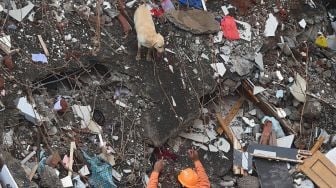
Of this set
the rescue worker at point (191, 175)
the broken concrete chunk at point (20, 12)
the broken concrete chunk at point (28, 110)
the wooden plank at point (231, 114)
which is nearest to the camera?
the broken concrete chunk at point (28, 110)

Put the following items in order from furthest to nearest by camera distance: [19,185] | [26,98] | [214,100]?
[214,100], [26,98], [19,185]

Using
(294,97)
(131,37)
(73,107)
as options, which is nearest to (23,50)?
(73,107)

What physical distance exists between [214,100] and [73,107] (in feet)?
5.82

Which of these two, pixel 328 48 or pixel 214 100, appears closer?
pixel 214 100

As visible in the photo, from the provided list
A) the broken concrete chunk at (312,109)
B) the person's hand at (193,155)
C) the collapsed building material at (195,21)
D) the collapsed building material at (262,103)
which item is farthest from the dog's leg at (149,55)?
the broken concrete chunk at (312,109)

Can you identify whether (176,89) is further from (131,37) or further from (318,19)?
(318,19)

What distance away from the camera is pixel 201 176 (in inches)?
261

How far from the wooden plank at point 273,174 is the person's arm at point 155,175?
126 cm

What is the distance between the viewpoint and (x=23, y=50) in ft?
21.9

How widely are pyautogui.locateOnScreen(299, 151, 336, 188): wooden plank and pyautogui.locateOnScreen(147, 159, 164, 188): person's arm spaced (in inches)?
68.5

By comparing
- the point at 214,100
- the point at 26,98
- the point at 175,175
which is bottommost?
the point at 175,175

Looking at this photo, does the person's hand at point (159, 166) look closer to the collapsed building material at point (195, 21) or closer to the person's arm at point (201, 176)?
the person's arm at point (201, 176)

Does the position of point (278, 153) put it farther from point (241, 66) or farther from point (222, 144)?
point (241, 66)

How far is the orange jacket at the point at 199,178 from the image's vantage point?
6410 millimetres
